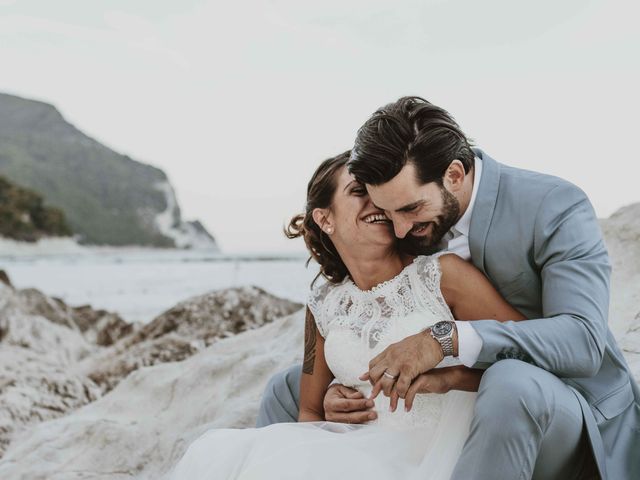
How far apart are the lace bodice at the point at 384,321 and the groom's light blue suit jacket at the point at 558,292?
0.71 feet

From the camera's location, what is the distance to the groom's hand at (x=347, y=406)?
2.80 metres

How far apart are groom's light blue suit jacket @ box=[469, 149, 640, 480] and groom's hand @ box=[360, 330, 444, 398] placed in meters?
0.15

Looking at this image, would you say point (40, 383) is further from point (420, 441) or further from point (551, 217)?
point (551, 217)

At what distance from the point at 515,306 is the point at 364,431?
648mm

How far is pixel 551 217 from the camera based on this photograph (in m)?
2.54

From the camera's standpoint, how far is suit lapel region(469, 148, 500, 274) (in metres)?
2.62

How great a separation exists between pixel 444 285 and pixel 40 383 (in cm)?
366

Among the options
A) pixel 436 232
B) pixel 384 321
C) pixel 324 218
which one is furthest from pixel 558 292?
pixel 324 218

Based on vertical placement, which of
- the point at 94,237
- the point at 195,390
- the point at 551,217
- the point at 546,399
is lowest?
the point at 94,237

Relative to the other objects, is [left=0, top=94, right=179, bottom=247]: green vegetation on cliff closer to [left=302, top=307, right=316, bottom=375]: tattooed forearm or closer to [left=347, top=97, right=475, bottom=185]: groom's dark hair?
[left=302, top=307, right=316, bottom=375]: tattooed forearm

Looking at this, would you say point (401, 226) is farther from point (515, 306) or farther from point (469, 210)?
point (515, 306)

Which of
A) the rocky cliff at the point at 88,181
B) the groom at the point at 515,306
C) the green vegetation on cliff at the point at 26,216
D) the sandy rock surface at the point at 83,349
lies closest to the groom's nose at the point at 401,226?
the groom at the point at 515,306

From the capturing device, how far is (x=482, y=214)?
8.67 ft

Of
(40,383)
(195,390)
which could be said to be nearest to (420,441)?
(195,390)
